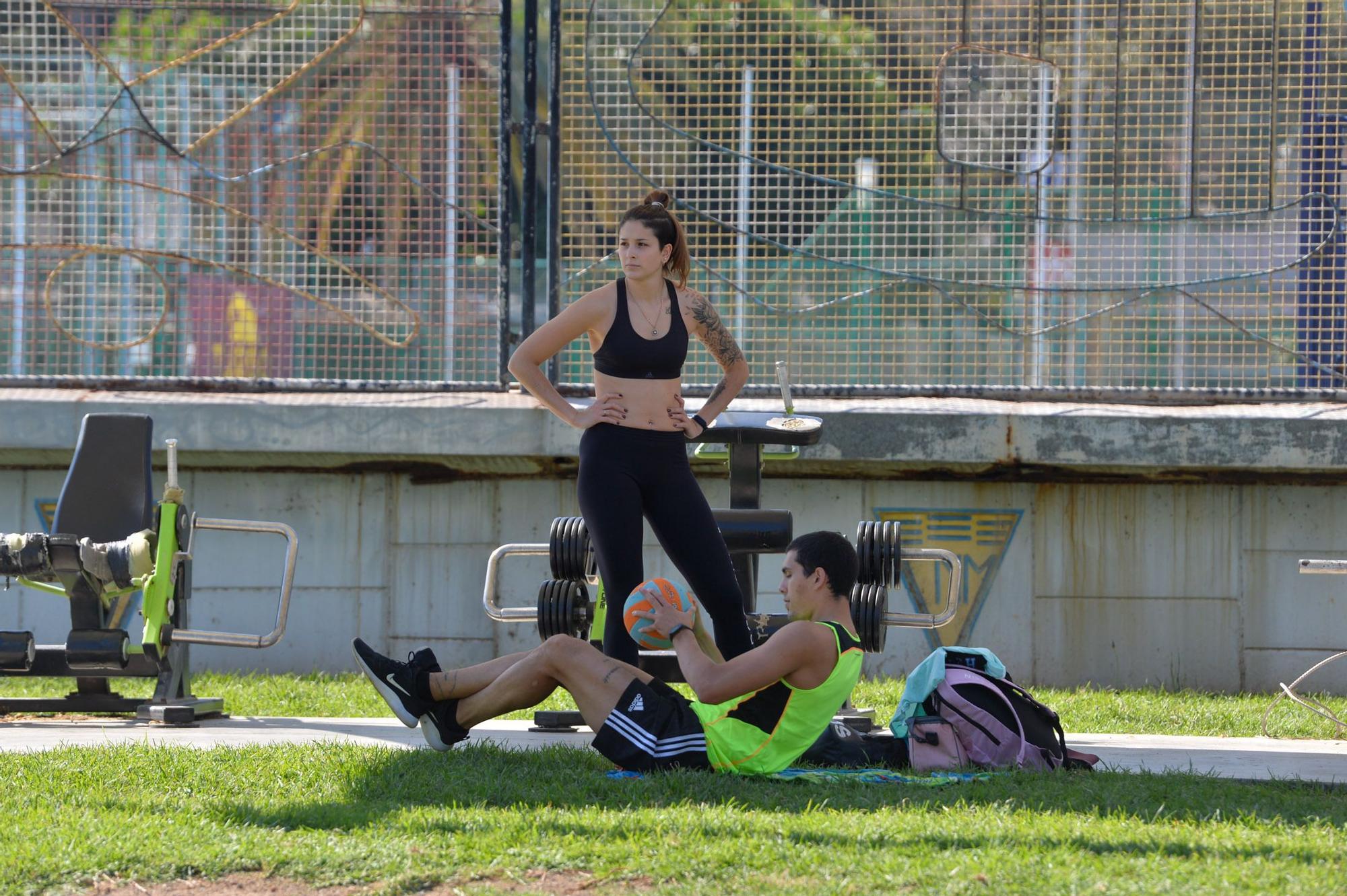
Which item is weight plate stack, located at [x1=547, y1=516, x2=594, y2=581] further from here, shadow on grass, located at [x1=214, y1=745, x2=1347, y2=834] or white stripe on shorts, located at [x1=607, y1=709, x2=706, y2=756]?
white stripe on shorts, located at [x1=607, y1=709, x2=706, y2=756]

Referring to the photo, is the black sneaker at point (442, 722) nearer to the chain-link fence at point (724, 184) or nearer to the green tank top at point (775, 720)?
the green tank top at point (775, 720)

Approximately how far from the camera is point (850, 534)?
8.52 metres

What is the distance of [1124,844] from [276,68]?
23.6ft

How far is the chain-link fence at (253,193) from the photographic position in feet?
29.1

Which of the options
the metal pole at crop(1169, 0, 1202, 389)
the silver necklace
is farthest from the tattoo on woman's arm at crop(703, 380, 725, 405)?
the metal pole at crop(1169, 0, 1202, 389)

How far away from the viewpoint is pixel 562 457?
8430mm

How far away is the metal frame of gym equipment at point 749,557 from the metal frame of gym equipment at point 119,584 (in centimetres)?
127

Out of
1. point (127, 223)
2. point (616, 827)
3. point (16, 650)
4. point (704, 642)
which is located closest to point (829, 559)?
point (704, 642)

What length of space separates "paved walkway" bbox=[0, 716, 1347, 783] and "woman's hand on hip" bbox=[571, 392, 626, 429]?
1221 millimetres

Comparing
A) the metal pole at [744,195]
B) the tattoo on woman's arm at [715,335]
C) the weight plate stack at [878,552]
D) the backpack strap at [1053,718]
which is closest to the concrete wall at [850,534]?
the metal pole at [744,195]

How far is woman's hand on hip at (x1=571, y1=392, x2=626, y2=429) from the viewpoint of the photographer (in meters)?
5.33

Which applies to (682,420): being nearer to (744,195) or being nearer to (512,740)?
(512,740)

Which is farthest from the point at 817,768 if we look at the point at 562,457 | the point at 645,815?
the point at 562,457

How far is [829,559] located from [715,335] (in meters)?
1.35
